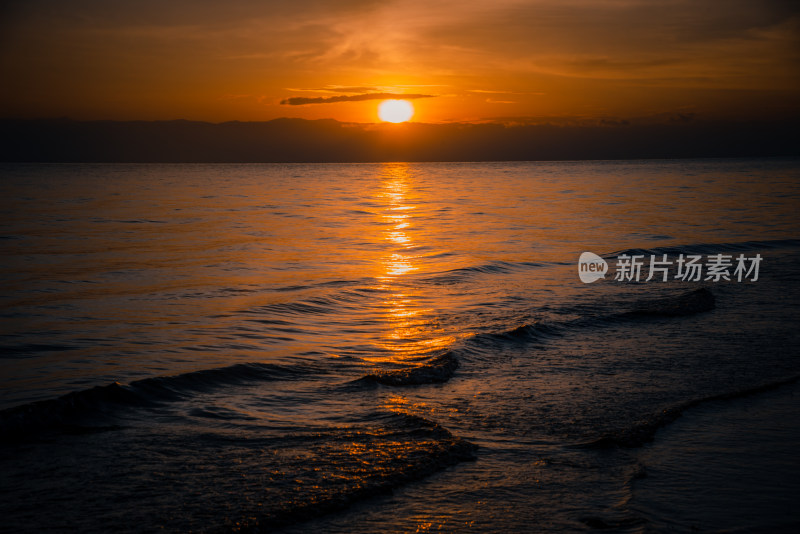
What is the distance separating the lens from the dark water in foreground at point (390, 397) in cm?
471

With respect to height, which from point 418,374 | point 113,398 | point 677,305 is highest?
point 677,305

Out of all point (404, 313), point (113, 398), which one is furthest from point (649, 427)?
point (404, 313)

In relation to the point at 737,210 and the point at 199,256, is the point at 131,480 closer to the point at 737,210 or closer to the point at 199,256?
the point at 199,256

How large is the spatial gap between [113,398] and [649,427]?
6233 mm

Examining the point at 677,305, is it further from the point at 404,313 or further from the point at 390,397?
the point at 390,397

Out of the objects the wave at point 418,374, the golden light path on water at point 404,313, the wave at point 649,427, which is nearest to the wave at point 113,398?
the wave at point 418,374

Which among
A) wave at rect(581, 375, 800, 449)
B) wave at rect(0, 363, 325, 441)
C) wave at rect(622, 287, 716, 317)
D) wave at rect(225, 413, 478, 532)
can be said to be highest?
wave at rect(622, 287, 716, 317)

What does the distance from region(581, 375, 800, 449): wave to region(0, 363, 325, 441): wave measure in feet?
13.6

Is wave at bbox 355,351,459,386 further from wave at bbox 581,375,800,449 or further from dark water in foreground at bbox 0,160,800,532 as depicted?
wave at bbox 581,375,800,449

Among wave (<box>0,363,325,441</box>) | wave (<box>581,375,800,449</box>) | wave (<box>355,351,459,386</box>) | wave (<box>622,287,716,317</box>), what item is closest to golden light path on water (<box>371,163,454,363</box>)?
wave (<box>355,351,459,386</box>)

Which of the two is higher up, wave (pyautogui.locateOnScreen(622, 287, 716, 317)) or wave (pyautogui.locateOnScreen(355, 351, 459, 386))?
wave (pyautogui.locateOnScreen(622, 287, 716, 317))

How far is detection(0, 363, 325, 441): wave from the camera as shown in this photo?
20.9 ft

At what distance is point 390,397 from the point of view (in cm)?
737

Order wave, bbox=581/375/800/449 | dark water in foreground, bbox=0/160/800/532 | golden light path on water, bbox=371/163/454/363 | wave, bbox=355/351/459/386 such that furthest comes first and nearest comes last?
golden light path on water, bbox=371/163/454/363 → wave, bbox=355/351/459/386 → wave, bbox=581/375/800/449 → dark water in foreground, bbox=0/160/800/532
